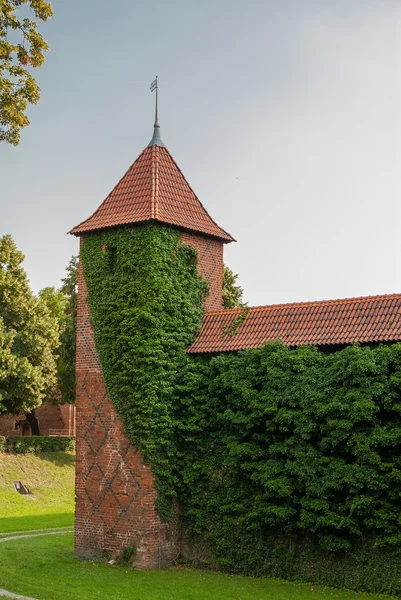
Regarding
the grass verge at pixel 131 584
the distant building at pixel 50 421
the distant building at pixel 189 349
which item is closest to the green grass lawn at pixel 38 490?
the distant building at pixel 50 421

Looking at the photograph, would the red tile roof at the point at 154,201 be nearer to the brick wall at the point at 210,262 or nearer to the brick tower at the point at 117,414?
the brick tower at the point at 117,414

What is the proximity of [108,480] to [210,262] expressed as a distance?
646 centimetres

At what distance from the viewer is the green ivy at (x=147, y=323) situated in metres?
18.7

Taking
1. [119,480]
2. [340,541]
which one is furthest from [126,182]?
[340,541]

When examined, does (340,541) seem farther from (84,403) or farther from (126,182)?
(126,182)

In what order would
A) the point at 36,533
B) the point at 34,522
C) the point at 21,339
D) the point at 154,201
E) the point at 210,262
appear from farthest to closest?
the point at 21,339 → the point at 34,522 → the point at 36,533 → the point at 210,262 → the point at 154,201

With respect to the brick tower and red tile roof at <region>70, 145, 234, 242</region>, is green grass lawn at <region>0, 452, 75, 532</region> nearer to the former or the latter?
the brick tower

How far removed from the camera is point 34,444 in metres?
38.9

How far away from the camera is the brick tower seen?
1867 centimetres

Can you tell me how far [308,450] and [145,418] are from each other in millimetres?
4222

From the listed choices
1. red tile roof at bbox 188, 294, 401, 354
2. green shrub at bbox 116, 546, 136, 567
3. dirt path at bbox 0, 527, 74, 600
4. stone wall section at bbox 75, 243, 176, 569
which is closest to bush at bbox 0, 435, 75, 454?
dirt path at bbox 0, 527, 74, 600

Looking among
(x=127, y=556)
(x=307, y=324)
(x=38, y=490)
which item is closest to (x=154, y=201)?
(x=307, y=324)

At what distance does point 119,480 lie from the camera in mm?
19094

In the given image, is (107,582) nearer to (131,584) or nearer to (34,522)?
(131,584)
